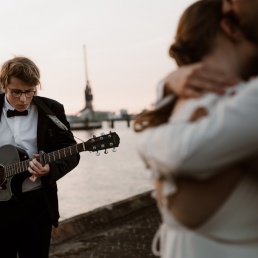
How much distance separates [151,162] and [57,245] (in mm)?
5519

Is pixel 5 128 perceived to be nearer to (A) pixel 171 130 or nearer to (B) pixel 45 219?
(B) pixel 45 219

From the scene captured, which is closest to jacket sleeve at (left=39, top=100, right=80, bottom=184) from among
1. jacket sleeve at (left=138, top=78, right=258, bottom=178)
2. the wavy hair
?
the wavy hair

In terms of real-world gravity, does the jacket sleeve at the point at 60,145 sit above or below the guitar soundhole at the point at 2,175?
above

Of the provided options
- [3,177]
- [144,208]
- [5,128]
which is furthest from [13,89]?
[144,208]

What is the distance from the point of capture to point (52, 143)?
142 inches

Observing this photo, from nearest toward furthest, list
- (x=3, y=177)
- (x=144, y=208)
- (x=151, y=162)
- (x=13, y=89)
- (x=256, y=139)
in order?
(x=256, y=139) → (x=151, y=162) → (x=13, y=89) → (x=3, y=177) → (x=144, y=208)

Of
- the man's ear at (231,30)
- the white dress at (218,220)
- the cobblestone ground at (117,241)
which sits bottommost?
the cobblestone ground at (117,241)

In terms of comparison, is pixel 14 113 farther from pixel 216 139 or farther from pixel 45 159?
pixel 216 139

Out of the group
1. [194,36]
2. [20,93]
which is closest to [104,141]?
[20,93]

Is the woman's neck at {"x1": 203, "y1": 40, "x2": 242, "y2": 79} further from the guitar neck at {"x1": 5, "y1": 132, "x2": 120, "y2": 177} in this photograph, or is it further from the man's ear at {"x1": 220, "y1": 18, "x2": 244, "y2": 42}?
the guitar neck at {"x1": 5, "y1": 132, "x2": 120, "y2": 177}

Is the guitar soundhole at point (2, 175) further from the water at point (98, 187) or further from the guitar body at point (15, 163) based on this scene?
the water at point (98, 187)

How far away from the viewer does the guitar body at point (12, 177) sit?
11.6 ft

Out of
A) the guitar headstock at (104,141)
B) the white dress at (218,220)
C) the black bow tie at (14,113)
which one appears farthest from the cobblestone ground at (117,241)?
the white dress at (218,220)

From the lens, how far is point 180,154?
1.05 m
